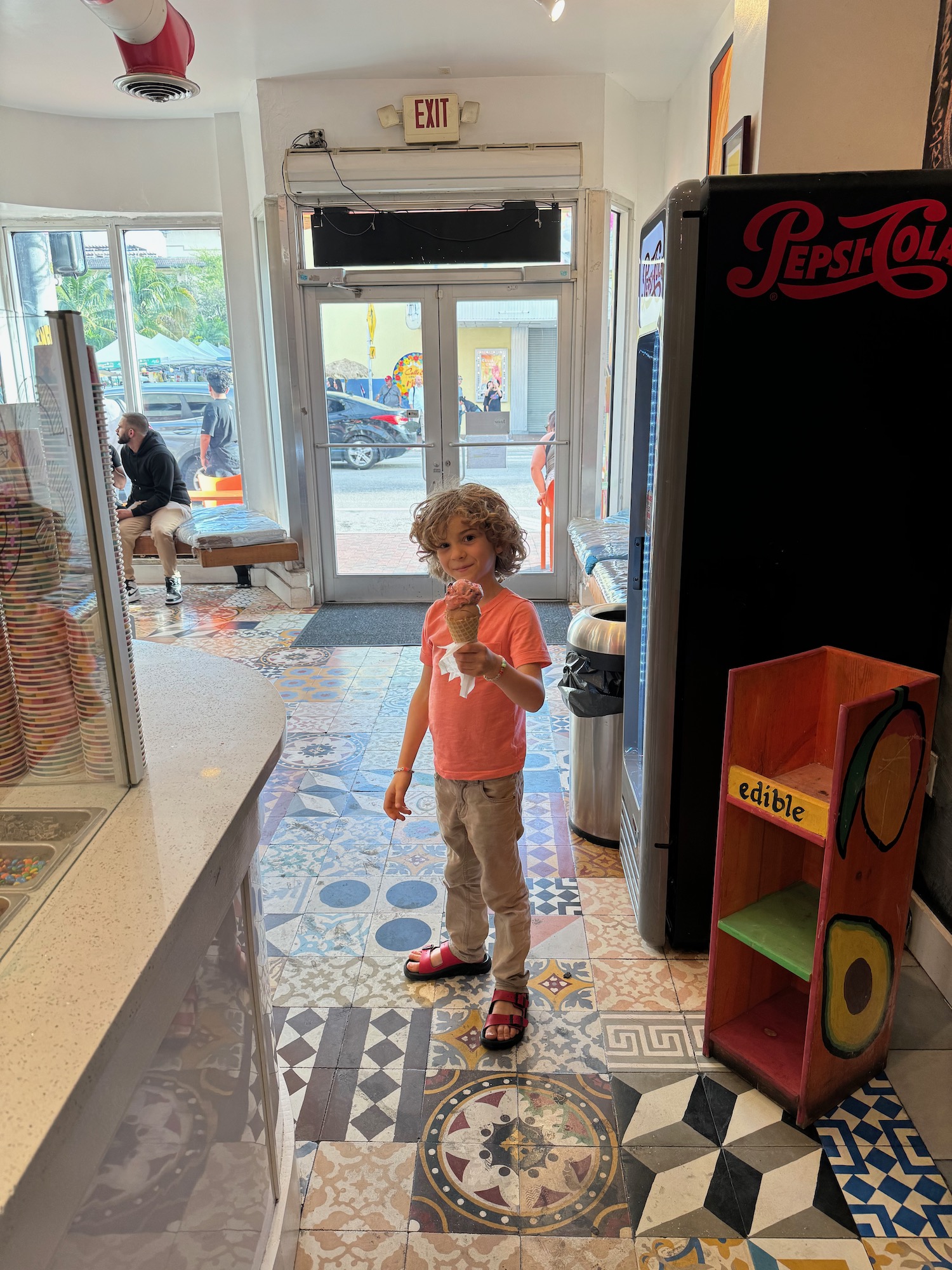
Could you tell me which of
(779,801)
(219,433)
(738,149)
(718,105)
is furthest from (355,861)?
(219,433)

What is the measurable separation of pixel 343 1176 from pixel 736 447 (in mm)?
1940

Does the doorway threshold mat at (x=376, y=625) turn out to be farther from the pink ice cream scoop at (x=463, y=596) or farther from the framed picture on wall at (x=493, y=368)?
the pink ice cream scoop at (x=463, y=596)

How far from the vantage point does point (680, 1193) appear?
72.6 inches

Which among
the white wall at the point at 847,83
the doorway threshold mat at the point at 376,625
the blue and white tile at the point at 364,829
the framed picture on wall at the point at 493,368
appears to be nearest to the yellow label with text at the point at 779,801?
the blue and white tile at the point at 364,829

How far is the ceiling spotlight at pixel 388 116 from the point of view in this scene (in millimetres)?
5434

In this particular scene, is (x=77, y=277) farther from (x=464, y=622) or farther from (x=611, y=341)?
(x=464, y=622)

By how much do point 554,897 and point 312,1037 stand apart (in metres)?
0.95

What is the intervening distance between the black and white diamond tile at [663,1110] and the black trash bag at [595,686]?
1288 mm

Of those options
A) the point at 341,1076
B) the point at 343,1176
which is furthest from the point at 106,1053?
the point at 341,1076

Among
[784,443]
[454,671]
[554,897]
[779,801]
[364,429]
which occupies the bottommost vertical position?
[554,897]

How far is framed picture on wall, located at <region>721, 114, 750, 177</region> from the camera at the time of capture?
2984 millimetres

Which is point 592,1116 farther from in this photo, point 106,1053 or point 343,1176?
point 106,1053

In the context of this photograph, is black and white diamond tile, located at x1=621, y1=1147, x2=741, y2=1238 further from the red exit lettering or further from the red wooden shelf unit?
the red exit lettering

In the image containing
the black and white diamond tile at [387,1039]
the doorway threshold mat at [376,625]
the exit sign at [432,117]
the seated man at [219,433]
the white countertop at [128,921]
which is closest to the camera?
the white countertop at [128,921]
